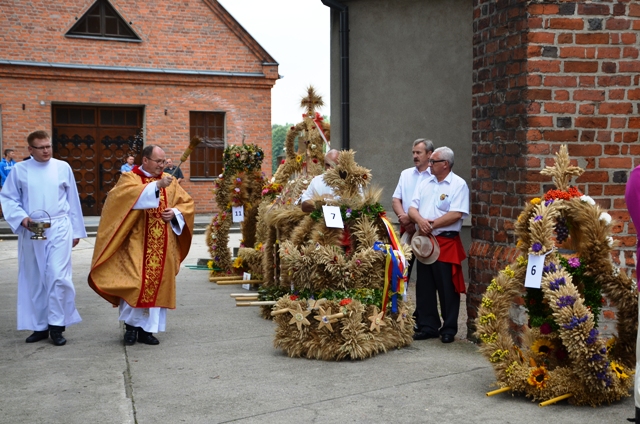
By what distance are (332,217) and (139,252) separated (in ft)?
6.12

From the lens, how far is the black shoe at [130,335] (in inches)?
293

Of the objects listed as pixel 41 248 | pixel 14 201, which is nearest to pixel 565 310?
pixel 41 248

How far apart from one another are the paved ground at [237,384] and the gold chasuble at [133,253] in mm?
475

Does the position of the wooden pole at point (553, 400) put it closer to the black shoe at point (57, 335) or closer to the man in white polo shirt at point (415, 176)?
the man in white polo shirt at point (415, 176)

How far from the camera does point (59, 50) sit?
74.3 feet

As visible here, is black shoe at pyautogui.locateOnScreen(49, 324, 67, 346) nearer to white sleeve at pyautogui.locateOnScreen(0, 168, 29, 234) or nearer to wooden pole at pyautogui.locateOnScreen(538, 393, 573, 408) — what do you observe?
white sleeve at pyautogui.locateOnScreen(0, 168, 29, 234)

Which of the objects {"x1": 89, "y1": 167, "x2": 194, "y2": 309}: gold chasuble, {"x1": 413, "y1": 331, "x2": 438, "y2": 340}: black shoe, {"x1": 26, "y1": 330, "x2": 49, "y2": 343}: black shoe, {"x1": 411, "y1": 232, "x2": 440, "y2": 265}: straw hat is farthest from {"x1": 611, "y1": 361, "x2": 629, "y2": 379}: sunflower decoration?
{"x1": 26, "y1": 330, "x2": 49, "y2": 343}: black shoe

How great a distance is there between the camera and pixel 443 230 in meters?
7.32

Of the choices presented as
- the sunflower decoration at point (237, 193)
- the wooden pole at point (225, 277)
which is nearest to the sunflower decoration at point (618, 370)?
the wooden pole at point (225, 277)

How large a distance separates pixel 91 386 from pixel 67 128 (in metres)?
18.5

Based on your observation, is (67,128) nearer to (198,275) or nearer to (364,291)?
(198,275)

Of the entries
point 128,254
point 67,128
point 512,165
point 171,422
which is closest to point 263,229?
point 128,254

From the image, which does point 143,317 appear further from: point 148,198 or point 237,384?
point 237,384

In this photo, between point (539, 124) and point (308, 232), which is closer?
point (539, 124)
